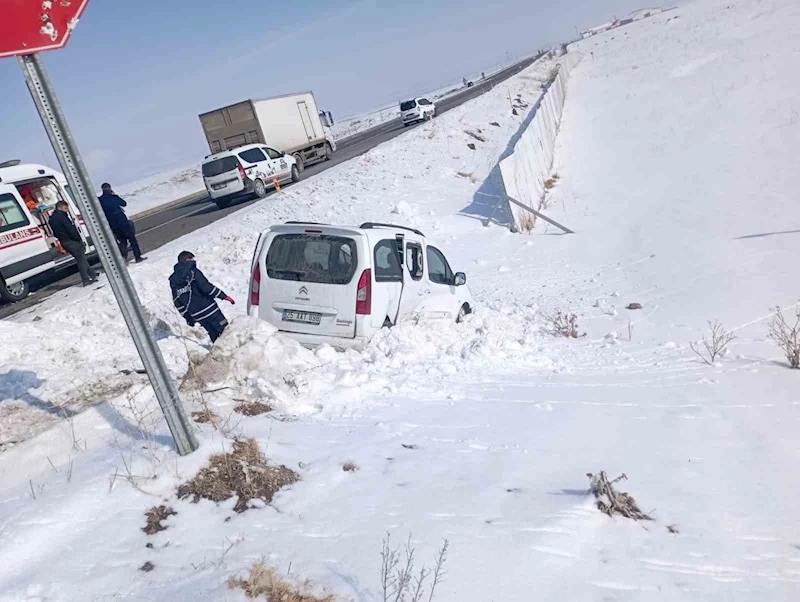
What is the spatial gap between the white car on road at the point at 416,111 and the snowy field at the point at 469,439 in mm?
31362

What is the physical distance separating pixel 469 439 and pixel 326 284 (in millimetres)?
2879

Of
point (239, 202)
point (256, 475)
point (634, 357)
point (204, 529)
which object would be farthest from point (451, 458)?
point (239, 202)

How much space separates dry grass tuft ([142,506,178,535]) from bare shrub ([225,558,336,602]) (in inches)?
29.6

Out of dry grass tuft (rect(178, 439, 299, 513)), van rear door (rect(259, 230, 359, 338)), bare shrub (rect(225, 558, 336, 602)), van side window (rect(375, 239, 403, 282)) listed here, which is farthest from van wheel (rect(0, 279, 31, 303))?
bare shrub (rect(225, 558, 336, 602))

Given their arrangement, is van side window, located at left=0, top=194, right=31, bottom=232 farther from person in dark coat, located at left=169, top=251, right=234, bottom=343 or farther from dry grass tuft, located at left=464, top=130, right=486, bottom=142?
dry grass tuft, located at left=464, top=130, right=486, bottom=142

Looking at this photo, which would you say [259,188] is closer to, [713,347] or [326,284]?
[326,284]

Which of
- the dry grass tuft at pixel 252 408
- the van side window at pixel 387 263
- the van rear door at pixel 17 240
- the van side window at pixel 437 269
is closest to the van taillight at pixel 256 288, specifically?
the van side window at pixel 387 263

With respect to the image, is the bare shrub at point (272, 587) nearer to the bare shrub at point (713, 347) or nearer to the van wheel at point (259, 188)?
the bare shrub at point (713, 347)

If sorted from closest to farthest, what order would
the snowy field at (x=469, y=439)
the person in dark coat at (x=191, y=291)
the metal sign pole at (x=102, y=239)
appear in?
the snowy field at (x=469, y=439) → the metal sign pole at (x=102, y=239) → the person in dark coat at (x=191, y=291)

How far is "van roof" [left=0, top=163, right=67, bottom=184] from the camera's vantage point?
12508 mm

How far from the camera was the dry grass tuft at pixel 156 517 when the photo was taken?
11.9ft

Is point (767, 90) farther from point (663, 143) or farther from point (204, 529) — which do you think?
point (204, 529)

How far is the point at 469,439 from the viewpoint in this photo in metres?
5.12

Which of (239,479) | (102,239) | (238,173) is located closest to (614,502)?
(239,479)
